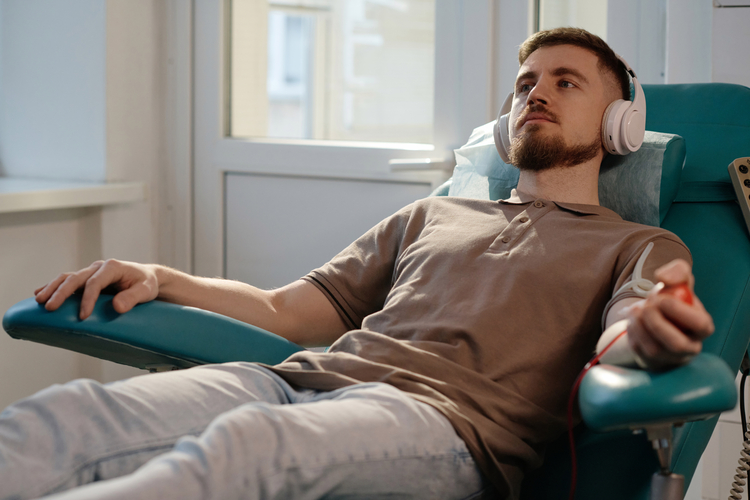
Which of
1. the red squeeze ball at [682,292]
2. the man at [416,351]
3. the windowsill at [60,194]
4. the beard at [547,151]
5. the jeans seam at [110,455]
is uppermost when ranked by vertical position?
the beard at [547,151]

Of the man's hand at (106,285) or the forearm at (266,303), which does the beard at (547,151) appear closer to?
the forearm at (266,303)

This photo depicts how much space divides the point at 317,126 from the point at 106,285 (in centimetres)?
152

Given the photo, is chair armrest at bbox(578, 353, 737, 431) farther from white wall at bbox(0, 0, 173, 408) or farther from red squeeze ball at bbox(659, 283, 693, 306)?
white wall at bbox(0, 0, 173, 408)

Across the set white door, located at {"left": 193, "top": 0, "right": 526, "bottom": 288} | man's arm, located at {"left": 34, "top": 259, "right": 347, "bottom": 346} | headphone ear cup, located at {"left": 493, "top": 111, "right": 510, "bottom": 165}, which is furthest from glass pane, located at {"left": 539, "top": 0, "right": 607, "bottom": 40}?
man's arm, located at {"left": 34, "top": 259, "right": 347, "bottom": 346}

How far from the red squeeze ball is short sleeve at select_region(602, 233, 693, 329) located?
27cm

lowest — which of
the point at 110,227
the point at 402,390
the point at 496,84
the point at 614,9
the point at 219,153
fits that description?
the point at 402,390

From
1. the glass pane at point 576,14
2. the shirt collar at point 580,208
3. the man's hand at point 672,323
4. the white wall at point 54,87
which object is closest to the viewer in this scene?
the man's hand at point 672,323

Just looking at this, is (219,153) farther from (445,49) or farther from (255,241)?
(445,49)

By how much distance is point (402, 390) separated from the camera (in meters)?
1.02

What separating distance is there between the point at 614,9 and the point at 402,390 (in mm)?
1293

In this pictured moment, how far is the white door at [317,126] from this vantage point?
2104 mm

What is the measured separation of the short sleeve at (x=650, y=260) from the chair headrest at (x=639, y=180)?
0.52 ft

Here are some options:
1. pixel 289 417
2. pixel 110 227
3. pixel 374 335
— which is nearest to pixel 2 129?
pixel 110 227

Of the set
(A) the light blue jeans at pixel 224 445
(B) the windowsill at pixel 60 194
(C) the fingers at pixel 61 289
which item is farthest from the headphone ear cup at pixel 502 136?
(B) the windowsill at pixel 60 194
